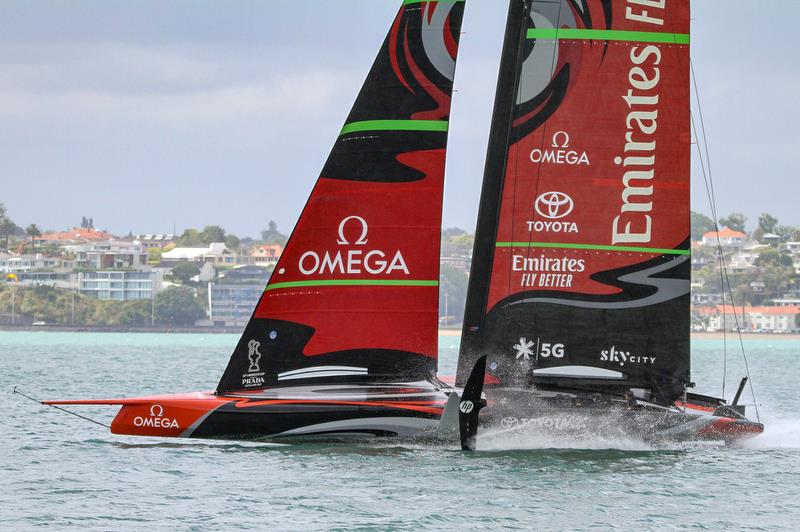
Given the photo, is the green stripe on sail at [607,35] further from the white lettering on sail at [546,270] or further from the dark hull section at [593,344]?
the dark hull section at [593,344]

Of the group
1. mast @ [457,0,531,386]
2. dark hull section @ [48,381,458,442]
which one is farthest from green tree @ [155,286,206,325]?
mast @ [457,0,531,386]

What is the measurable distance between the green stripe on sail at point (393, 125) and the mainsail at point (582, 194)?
0.66 metres

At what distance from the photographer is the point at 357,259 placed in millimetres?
13742

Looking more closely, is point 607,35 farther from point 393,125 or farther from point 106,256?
point 106,256

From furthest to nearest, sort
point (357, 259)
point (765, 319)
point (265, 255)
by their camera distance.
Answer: point (265, 255) < point (765, 319) < point (357, 259)

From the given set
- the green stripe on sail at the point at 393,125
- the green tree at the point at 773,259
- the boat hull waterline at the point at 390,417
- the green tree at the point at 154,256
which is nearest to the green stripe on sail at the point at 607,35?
the green stripe on sail at the point at 393,125

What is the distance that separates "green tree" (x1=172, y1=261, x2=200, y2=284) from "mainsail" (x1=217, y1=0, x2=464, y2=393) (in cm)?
12844

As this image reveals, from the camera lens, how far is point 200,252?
6412 inches

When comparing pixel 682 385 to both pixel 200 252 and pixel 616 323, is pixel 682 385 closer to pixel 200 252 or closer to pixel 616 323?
pixel 616 323

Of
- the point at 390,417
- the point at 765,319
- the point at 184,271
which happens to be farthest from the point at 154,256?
the point at 390,417

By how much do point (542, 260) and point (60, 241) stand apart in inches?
6644

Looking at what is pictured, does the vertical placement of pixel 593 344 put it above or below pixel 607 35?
below

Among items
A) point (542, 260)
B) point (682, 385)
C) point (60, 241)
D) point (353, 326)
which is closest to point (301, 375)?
point (353, 326)

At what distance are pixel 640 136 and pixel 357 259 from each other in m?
3.03
